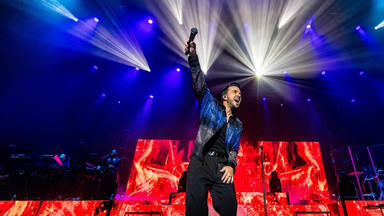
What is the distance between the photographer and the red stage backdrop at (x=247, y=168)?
7906mm

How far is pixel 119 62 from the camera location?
23.8ft

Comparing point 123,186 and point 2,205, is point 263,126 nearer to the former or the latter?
point 123,186

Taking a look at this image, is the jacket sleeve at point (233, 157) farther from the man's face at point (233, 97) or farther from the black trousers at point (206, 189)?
the man's face at point (233, 97)

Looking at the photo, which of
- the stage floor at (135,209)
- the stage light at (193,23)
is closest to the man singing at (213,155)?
the stage floor at (135,209)

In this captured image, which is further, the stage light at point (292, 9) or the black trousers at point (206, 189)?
the stage light at point (292, 9)

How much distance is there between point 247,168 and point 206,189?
751 centimetres

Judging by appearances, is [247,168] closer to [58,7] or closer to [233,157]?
[233,157]

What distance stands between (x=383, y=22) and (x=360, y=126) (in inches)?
189

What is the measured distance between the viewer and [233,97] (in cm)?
210

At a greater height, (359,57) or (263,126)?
(359,57)

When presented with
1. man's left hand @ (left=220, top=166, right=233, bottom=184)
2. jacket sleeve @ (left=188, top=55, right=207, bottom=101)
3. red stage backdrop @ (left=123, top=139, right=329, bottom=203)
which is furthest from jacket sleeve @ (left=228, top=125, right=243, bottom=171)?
red stage backdrop @ (left=123, top=139, right=329, bottom=203)

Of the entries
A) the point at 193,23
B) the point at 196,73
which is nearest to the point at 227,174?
the point at 196,73

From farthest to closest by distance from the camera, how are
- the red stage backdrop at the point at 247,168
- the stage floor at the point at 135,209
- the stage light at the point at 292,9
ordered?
the red stage backdrop at the point at 247,168, the stage light at the point at 292,9, the stage floor at the point at 135,209

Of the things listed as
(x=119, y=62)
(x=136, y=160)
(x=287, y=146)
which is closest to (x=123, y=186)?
(x=136, y=160)
